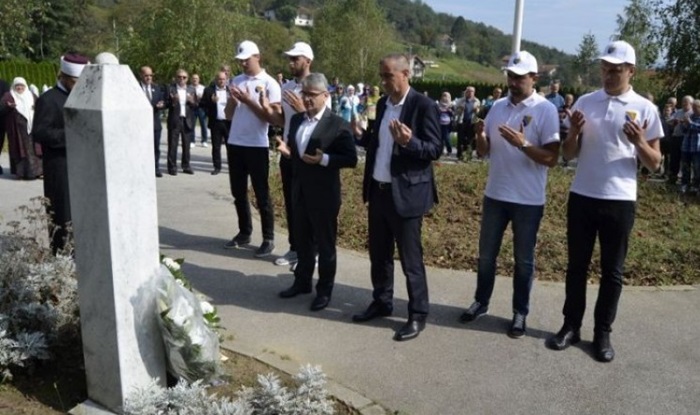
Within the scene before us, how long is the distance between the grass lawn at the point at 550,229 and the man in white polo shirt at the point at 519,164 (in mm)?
1599

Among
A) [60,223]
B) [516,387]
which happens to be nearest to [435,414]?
[516,387]

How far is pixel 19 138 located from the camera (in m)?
11.1

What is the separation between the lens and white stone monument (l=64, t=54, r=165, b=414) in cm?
335

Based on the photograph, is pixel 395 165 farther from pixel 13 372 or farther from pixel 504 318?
pixel 13 372

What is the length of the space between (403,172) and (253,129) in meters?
2.56

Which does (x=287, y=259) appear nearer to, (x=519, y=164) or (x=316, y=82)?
(x=316, y=82)

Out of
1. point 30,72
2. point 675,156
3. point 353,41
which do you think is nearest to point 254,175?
point 675,156

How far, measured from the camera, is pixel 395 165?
15.6 feet

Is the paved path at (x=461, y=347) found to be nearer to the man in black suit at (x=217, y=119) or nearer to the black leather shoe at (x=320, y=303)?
the black leather shoe at (x=320, y=303)

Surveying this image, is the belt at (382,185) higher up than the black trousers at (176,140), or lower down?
higher up

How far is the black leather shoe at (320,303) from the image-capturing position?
5.48 meters

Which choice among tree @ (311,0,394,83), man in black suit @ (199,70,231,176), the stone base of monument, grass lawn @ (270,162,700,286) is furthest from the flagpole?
tree @ (311,0,394,83)

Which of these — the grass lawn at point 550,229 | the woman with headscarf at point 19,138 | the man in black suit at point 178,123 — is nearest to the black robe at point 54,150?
the grass lawn at point 550,229

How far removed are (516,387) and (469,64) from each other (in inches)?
5035
